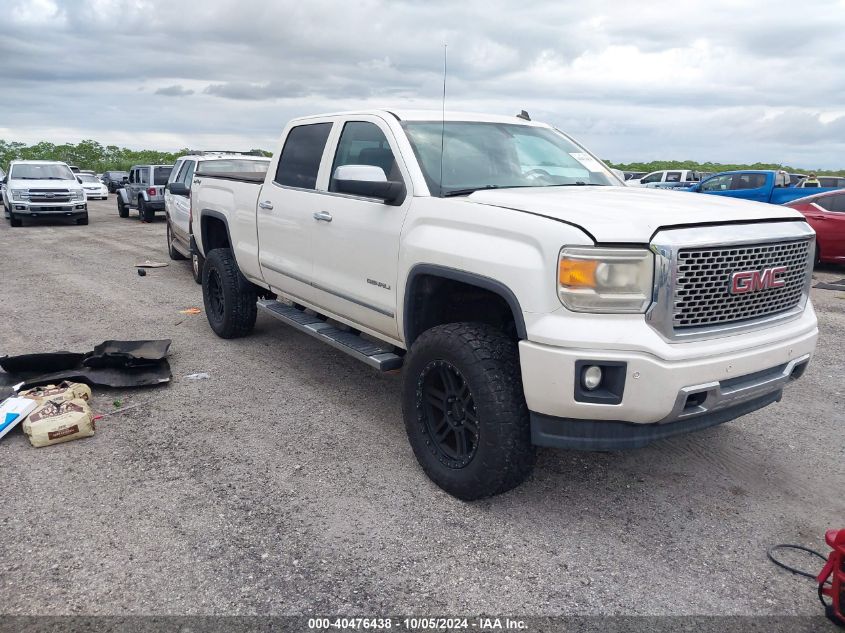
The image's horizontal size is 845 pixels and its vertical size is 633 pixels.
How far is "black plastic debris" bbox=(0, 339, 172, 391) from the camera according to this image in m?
5.14

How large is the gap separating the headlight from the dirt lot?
1178 millimetres

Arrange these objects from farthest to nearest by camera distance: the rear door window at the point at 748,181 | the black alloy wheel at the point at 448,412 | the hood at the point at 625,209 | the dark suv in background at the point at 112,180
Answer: the dark suv in background at the point at 112,180
the rear door window at the point at 748,181
the black alloy wheel at the point at 448,412
the hood at the point at 625,209

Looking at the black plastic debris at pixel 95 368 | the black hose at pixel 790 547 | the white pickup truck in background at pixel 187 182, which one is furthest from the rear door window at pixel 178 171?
the black hose at pixel 790 547

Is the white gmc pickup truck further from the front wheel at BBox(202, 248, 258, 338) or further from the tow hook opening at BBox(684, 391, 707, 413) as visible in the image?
the front wheel at BBox(202, 248, 258, 338)

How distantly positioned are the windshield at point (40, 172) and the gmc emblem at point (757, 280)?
20.9m

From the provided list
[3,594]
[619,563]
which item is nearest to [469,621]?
[619,563]

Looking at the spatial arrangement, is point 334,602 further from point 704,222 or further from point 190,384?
point 190,384

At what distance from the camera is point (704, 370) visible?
2979mm

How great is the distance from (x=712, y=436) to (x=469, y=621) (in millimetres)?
2555

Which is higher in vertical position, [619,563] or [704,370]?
[704,370]

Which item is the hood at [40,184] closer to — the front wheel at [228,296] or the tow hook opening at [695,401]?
the front wheel at [228,296]

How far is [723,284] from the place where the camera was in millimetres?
3113

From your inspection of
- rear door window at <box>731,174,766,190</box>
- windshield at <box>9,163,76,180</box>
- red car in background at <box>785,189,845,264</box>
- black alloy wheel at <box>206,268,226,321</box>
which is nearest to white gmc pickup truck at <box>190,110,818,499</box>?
black alloy wheel at <box>206,268,226,321</box>

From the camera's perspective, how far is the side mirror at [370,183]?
3.85 metres
